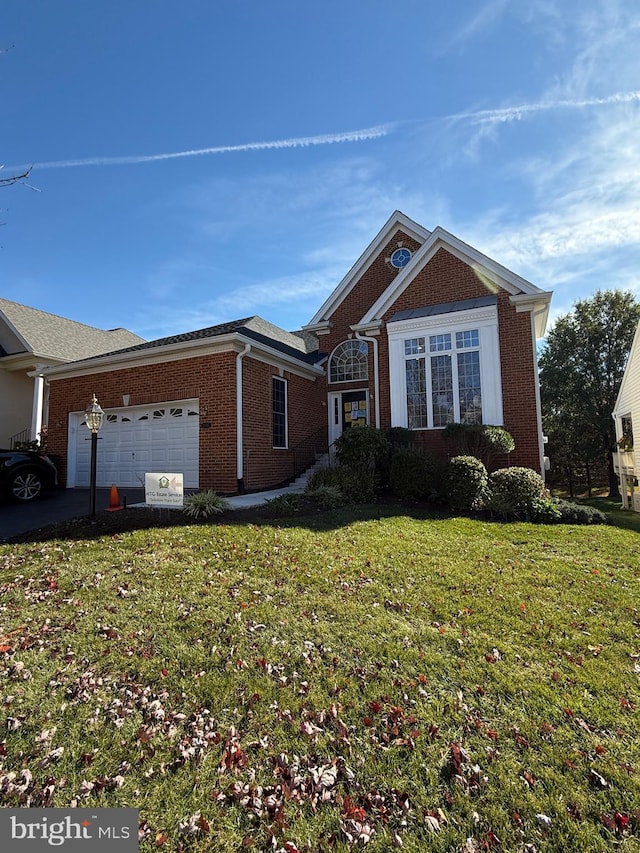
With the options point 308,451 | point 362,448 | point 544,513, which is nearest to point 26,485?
point 308,451

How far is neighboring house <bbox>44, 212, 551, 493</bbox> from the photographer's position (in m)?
11.0

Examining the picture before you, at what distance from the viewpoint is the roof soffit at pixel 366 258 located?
15.1 m

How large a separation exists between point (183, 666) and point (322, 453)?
11.8 m

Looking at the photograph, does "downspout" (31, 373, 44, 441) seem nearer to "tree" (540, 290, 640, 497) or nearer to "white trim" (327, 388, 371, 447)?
"white trim" (327, 388, 371, 447)

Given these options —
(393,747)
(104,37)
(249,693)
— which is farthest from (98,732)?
(104,37)

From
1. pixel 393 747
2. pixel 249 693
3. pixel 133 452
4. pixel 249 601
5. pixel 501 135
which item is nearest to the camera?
pixel 393 747

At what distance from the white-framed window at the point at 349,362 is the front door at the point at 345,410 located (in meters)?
0.56

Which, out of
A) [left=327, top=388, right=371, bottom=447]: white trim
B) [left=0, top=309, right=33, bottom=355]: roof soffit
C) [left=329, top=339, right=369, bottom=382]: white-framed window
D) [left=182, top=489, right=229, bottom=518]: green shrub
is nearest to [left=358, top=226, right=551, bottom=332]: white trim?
[left=329, top=339, right=369, bottom=382]: white-framed window

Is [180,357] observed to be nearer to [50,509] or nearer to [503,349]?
[50,509]

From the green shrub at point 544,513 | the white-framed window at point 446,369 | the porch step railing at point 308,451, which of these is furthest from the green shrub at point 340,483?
the green shrub at point 544,513

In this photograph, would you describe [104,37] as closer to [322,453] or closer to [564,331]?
[322,453]

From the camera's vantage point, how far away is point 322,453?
598 inches

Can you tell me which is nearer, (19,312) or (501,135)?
(501,135)

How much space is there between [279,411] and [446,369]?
5.18 metres
